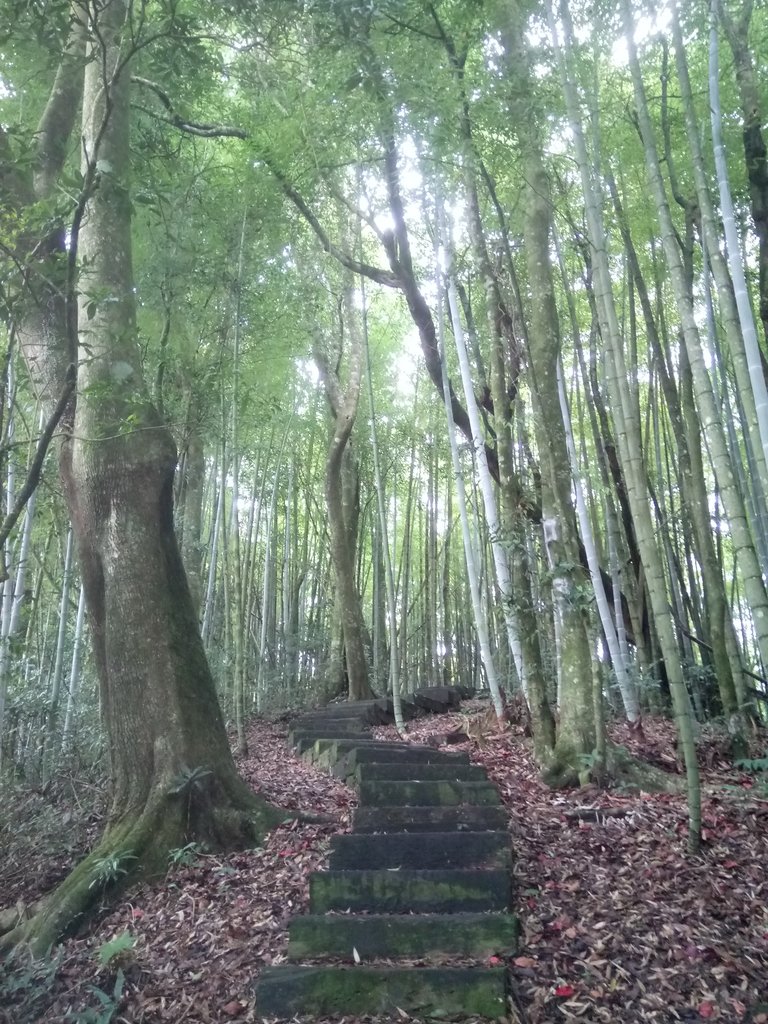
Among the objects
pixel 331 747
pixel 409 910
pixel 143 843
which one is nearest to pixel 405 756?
pixel 331 747

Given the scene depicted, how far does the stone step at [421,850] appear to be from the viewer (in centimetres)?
314

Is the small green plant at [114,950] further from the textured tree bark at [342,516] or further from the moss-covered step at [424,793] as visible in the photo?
the textured tree bark at [342,516]

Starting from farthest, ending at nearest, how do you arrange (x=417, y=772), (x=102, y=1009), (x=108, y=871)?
(x=417, y=772)
(x=108, y=871)
(x=102, y=1009)

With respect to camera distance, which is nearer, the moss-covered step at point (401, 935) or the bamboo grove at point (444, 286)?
the moss-covered step at point (401, 935)

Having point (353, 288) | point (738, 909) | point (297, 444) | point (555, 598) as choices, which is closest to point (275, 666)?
point (297, 444)

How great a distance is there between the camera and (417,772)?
13.2ft

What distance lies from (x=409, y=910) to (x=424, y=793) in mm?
838

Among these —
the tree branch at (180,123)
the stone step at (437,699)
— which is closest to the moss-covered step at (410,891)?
the tree branch at (180,123)

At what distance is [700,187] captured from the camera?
340cm

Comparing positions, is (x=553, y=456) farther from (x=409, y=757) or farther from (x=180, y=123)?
(x=180, y=123)

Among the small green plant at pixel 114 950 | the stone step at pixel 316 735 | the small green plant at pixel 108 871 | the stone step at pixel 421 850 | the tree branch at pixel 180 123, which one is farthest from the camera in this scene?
the stone step at pixel 316 735

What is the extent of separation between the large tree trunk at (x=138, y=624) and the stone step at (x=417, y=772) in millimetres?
537

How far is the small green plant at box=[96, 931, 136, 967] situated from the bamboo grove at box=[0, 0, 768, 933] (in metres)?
1.20

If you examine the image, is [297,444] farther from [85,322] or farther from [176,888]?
[176,888]
